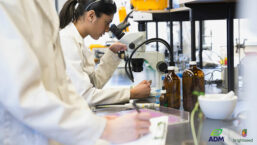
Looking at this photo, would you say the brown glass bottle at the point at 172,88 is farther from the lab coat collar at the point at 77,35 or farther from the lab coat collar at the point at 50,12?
the lab coat collar at the point at 50,12

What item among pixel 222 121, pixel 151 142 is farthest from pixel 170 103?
pixel 151 142

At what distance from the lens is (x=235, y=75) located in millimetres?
1736

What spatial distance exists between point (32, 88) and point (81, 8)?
1.20 meters

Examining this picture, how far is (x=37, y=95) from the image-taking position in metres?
0.66

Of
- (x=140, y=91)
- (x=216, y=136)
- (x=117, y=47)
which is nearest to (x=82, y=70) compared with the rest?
(x=140, y=91)

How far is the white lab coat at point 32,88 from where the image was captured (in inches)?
25.0

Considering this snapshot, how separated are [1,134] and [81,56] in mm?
919

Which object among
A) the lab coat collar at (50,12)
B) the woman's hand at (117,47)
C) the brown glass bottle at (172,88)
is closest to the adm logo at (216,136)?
the brown glass bottle at (172,88)

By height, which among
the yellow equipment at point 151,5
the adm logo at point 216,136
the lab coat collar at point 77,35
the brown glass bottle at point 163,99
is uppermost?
the yellow equipment at point 151,5

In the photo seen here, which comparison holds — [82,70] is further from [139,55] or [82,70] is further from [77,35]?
[139,55]

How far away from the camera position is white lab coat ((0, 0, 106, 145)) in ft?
2.09

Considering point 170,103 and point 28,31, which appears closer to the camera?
point 28,31

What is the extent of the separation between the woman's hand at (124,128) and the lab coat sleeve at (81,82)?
83cm

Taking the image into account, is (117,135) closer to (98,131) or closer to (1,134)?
(98,131)
